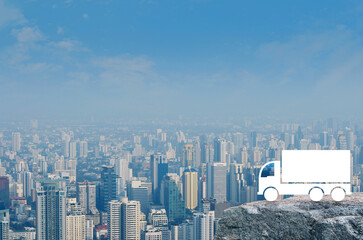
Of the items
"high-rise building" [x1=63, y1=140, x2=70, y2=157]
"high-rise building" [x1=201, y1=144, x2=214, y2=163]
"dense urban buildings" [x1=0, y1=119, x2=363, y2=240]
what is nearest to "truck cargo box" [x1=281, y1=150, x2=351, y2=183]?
"dense urban buildings" [x1=0, y1=119, x2=363, y2=240]

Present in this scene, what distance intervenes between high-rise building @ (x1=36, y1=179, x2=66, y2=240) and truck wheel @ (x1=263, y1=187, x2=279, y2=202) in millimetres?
10691

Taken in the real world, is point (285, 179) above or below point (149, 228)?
above

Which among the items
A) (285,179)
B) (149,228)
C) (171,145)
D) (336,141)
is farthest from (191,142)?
(285,179)

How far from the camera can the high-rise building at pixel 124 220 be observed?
1097cm

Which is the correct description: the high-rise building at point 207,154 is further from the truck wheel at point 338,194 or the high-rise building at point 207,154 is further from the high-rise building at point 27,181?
the truck wheel at point 338,194

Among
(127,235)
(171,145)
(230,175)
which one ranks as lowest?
(127,235)

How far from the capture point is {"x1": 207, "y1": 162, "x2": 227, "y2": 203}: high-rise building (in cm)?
1301

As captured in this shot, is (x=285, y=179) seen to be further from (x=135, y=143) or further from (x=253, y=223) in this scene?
(x=135, y=143)

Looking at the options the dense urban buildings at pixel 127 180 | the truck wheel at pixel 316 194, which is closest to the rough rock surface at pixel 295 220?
the truck wheel at pixel 316 194

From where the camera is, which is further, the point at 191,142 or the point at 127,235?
the point at 191,142

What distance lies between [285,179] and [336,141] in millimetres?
9031

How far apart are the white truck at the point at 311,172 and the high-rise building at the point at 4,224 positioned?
1062 centimetres

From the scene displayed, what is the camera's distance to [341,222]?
1.13 metres

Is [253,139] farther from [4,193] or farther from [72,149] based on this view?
[4,193]
